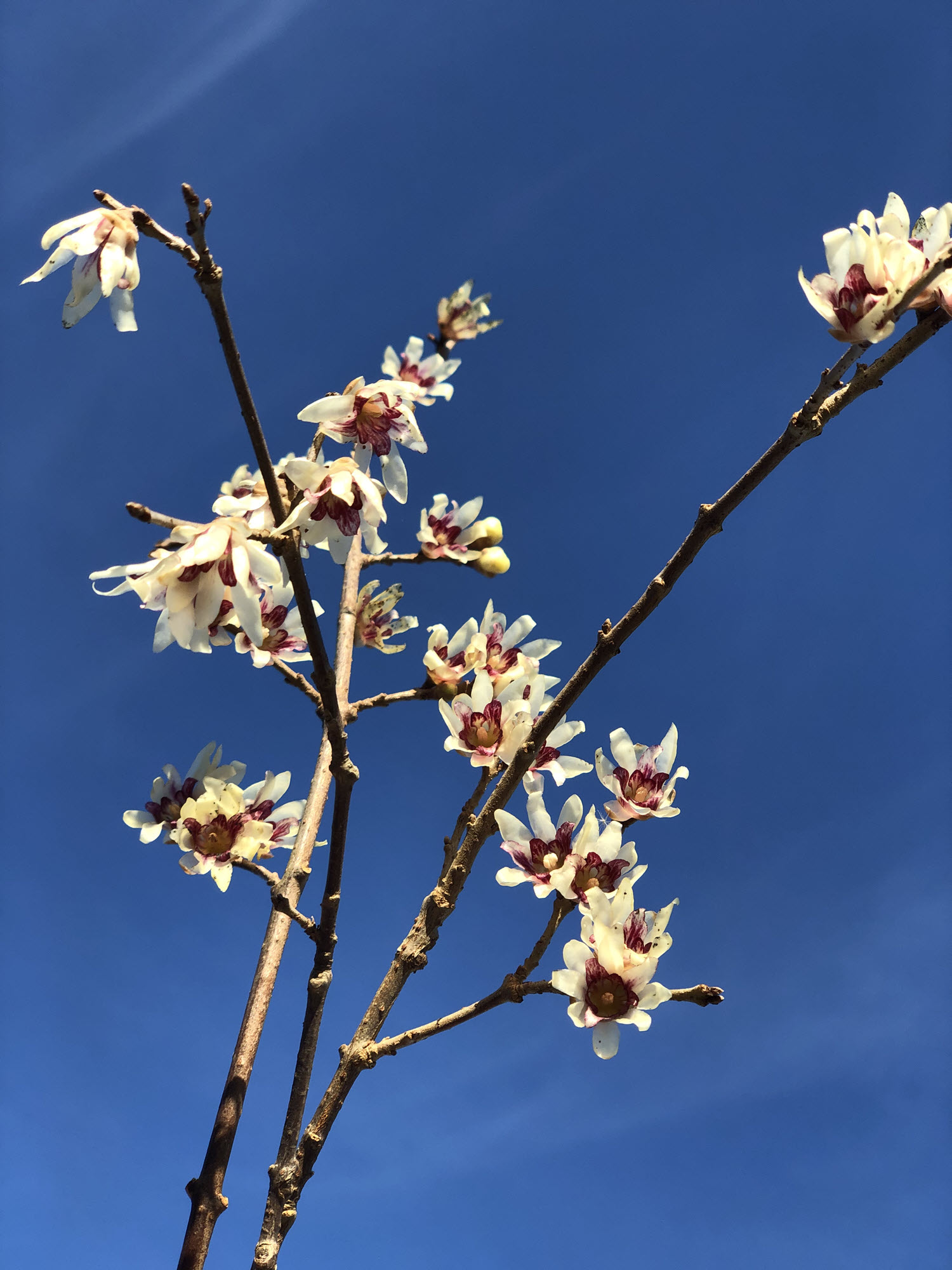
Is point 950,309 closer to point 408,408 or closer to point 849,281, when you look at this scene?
point 849,281

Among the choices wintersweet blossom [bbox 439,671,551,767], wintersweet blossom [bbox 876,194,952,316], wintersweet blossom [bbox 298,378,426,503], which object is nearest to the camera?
wintersweet blossom [bbox 876,194,952,316]

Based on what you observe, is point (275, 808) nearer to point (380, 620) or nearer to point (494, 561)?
point (380, 620)

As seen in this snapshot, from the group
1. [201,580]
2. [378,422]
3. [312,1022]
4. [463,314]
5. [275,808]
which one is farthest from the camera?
[463,314]

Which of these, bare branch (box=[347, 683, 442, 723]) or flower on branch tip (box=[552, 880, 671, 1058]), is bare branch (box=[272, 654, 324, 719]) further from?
flower on branch tip (box=[552, 880, 671, 1058])

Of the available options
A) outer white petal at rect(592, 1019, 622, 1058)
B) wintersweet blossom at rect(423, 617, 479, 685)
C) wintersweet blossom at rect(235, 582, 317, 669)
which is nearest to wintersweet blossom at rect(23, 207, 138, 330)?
wintersweet blossom at rect(235, 582, 317, 669)

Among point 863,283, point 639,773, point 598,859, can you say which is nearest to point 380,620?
point 639,773
